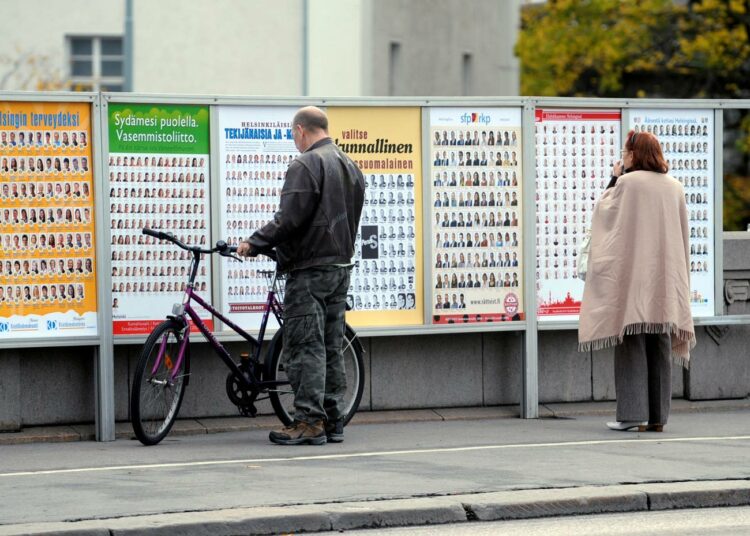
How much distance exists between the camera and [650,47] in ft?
134

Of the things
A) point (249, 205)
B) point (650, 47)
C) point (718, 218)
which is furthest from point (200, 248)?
point (650, 47)

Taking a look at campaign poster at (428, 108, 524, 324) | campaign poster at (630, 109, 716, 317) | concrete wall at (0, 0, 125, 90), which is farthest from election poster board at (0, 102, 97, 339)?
concrete wall at (0, 0, 125, 90)

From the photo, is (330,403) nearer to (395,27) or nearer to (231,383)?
(231,383)

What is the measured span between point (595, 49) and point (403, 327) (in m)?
30.9

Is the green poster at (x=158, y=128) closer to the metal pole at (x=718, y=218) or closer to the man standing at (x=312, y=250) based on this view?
the man standing at (x=312, y=250)

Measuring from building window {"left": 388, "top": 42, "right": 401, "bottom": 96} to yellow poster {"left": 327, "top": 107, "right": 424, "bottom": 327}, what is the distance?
24518mm

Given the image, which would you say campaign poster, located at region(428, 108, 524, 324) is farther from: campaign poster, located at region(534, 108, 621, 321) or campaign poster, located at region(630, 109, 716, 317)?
campaign poster, located at region(630, 109, 716, 317)

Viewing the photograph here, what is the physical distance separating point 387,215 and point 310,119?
1345 mm

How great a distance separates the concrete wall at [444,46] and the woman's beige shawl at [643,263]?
23854 millimetres

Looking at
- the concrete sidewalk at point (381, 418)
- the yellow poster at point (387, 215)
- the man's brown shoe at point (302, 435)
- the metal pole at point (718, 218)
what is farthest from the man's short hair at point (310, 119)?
the metal pole at point (718, 218)

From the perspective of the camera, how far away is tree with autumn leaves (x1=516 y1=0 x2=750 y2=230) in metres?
39.1

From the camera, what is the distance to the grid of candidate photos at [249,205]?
10.5 m

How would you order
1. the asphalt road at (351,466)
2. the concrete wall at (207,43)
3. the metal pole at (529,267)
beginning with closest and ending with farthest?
the asphalt road at (351,466), the metal pole at (529,267), the concrete wall at (207,43)

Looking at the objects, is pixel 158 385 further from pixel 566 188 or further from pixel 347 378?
pixel 566 188
